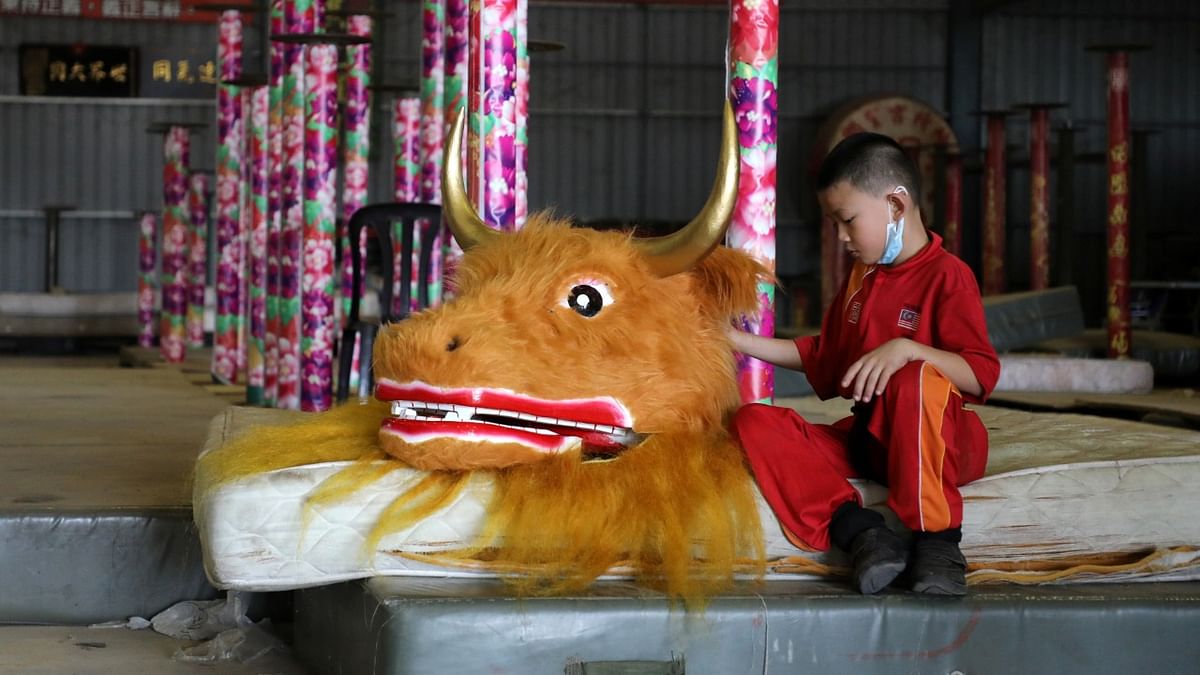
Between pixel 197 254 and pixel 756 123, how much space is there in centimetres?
761

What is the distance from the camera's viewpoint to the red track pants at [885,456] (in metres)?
2.11

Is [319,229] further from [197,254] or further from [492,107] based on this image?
[197,254]

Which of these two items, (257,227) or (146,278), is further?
(146,278)

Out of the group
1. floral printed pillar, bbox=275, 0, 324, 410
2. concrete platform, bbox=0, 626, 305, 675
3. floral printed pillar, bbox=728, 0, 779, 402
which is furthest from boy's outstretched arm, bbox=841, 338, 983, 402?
floral printed pillar, bbox=275, 0, 324, 410

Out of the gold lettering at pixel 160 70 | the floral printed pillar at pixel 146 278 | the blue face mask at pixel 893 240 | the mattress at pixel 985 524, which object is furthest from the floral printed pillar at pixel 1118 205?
the gold lettering at pixel 160 70

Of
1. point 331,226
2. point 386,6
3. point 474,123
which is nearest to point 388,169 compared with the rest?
point 386,6

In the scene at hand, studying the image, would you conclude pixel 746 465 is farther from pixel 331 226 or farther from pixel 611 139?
pixel 611 139

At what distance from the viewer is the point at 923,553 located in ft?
6.92

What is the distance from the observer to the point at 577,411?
7.06 feet

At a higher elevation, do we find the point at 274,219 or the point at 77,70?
the point at 77,70

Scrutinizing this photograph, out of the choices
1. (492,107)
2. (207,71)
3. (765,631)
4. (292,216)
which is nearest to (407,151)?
(292,216)

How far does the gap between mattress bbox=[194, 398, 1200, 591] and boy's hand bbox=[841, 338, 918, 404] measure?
173mm

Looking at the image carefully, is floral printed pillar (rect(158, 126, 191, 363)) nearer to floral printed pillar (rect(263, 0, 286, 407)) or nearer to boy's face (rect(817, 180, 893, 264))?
floral printed pillar (rect(263, 0, 286, 407))

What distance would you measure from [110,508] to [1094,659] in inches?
70.7
